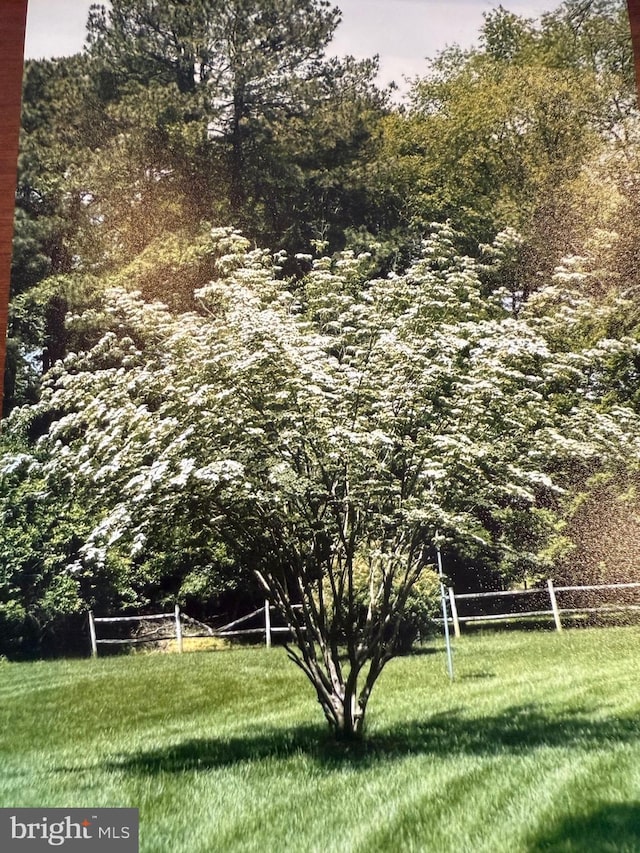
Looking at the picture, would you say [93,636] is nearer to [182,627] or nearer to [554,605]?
[182,627]

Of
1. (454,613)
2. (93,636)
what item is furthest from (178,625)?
(454,613)

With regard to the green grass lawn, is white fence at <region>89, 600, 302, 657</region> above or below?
above

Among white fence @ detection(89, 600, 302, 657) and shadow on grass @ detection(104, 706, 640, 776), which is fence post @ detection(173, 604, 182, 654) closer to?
white fence @ detection(89, 600, 302, 657)

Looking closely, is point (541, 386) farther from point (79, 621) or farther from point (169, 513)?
point (79, 621)

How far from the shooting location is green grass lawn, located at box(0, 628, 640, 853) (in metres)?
1.80

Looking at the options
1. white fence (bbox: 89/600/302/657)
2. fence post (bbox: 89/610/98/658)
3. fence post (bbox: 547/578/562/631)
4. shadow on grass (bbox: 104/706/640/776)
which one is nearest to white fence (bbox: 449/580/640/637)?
fence post (bbox: 547/578/562/631)

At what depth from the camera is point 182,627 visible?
6.93ft

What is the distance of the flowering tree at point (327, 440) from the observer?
2.10m

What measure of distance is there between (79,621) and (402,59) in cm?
211

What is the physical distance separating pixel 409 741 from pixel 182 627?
0.73m

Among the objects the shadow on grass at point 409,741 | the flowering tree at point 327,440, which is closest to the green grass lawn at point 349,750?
the shadow on grass at point 409,741

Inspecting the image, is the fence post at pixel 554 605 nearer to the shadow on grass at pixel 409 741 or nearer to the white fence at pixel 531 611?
the white fence at pixel 531 611

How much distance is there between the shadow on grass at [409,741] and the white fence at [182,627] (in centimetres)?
27

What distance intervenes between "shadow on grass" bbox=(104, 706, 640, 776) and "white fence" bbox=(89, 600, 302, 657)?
10.8 inches
